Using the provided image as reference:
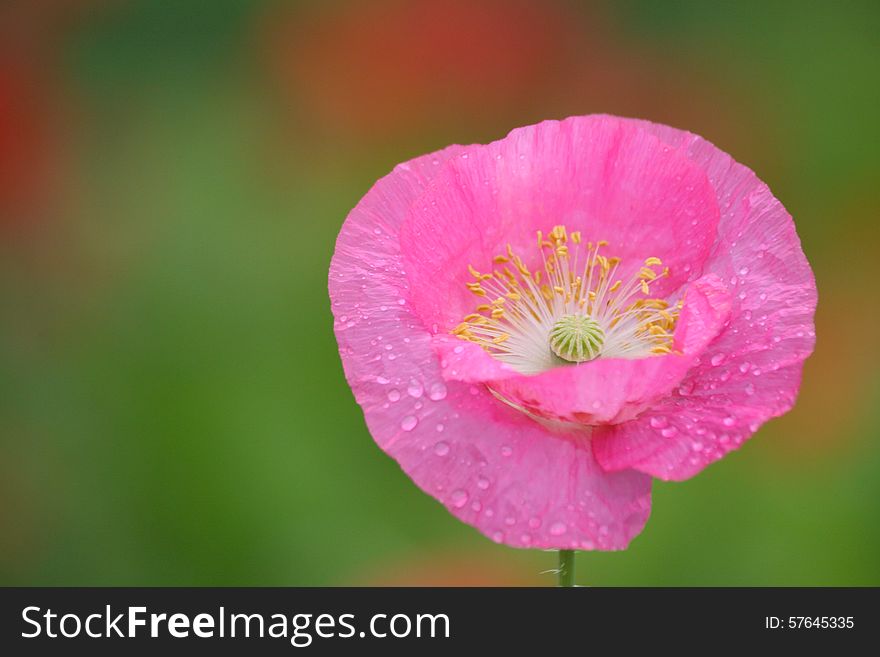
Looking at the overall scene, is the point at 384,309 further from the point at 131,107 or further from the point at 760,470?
the point at 131,107

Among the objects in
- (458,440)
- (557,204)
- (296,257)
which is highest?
(296,257)

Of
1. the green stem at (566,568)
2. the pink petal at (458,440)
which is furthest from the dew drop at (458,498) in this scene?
the green stem at (566,568)

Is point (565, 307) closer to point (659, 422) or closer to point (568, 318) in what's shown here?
point (568, 318)

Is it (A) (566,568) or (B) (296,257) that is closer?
(A) (566,568)

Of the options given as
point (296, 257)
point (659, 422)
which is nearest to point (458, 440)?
point (659, 422)

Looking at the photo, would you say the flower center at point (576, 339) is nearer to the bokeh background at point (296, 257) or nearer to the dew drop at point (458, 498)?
the dew drop at point (458, 498)

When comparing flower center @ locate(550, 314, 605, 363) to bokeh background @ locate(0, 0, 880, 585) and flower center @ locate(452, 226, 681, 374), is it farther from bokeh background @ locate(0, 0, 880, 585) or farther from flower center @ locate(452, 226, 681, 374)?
bokeh background @ locate(0, 0, 880, 585)
